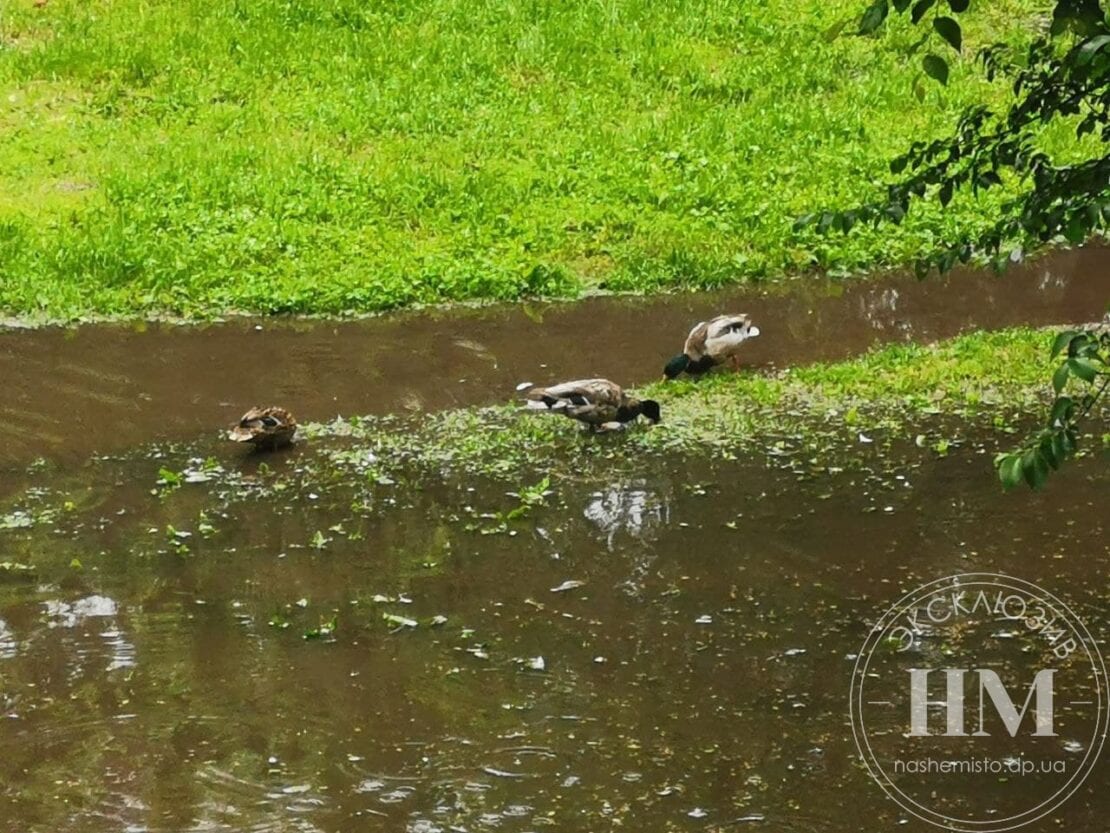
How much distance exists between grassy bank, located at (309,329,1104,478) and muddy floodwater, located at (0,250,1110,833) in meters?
0.18

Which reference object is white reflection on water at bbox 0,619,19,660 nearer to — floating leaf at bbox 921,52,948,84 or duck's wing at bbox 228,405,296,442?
duck's wing at bbox 228,405,296,442

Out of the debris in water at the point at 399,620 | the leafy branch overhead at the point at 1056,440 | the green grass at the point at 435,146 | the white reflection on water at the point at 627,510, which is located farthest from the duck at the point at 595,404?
the leafy branch overhead at the point at 1056,440

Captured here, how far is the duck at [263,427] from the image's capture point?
8.70 metres

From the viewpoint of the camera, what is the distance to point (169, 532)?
7.85 m

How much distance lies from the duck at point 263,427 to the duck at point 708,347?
8.02 feet

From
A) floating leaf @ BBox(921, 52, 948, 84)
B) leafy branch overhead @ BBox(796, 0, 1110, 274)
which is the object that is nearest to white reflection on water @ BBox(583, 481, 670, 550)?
leafy branch overhead @ BBox(796, 0, 1110, 274)

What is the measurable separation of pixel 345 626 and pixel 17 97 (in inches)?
388

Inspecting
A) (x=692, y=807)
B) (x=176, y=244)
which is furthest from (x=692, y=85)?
(x=692, y=807)

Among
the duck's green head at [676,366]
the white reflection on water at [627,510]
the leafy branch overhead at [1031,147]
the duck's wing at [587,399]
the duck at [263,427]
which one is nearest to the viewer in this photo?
the leafy branch overhead at [1031,147]

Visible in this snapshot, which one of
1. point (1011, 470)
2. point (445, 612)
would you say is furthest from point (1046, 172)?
point (445, 612)

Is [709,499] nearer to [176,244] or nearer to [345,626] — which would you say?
[345,626]

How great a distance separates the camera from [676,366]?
32.3 ft

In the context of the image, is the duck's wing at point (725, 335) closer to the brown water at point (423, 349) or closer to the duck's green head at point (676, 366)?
the duck's green head at point (676, 366)

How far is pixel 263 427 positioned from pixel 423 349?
229cm
